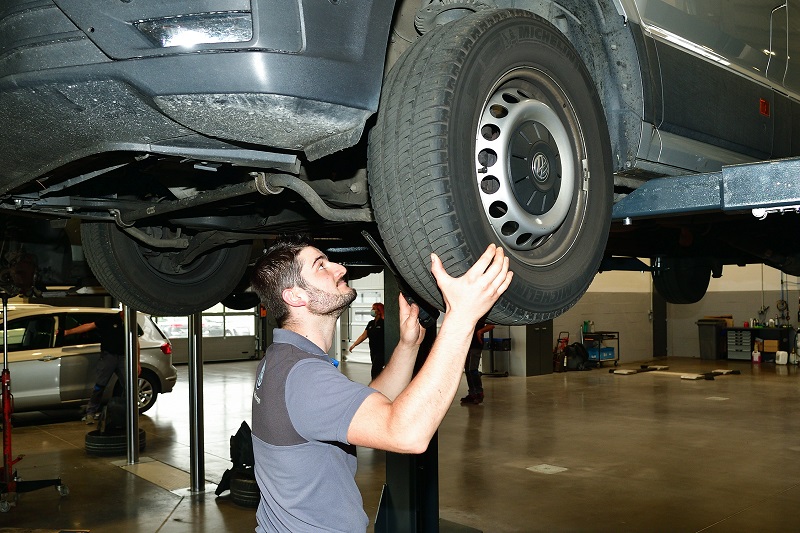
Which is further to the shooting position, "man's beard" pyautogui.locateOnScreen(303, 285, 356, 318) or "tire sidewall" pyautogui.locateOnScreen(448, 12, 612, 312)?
"man's beard" pyautogui.locateOnScreen(303, 285, 356, 318)

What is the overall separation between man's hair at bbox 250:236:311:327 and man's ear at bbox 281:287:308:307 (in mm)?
13

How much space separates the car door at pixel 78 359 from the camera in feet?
30.3

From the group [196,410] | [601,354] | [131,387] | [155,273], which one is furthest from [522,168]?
[601,354]

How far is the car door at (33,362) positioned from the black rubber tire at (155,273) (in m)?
6.10

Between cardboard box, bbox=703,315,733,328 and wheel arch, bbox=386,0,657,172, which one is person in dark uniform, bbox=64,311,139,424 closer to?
wheel arch, bbox=386,0,657,172

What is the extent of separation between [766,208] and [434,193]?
43.9 inches

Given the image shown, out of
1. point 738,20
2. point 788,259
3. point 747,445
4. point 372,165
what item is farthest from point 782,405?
point 372,165

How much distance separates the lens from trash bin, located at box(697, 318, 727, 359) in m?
18.4

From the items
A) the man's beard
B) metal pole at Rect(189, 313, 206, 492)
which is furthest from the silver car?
the man's beard

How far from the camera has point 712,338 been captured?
18500 mm

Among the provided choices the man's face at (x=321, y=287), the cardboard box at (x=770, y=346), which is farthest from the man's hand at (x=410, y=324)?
the cardboard box at (x=770, y=346)

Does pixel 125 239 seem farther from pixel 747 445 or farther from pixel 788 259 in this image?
pixel 747 445

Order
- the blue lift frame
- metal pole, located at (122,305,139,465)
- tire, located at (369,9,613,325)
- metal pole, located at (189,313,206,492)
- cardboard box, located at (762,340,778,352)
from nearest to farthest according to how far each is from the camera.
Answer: tire, located at (369,9,613,325), the blue lift frame, metal pole, located at (189,313,206,492), metal pole, located at (122,305,139,465), cardboard box, located at (762,340,778,352)

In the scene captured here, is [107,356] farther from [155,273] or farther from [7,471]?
[155,273]
